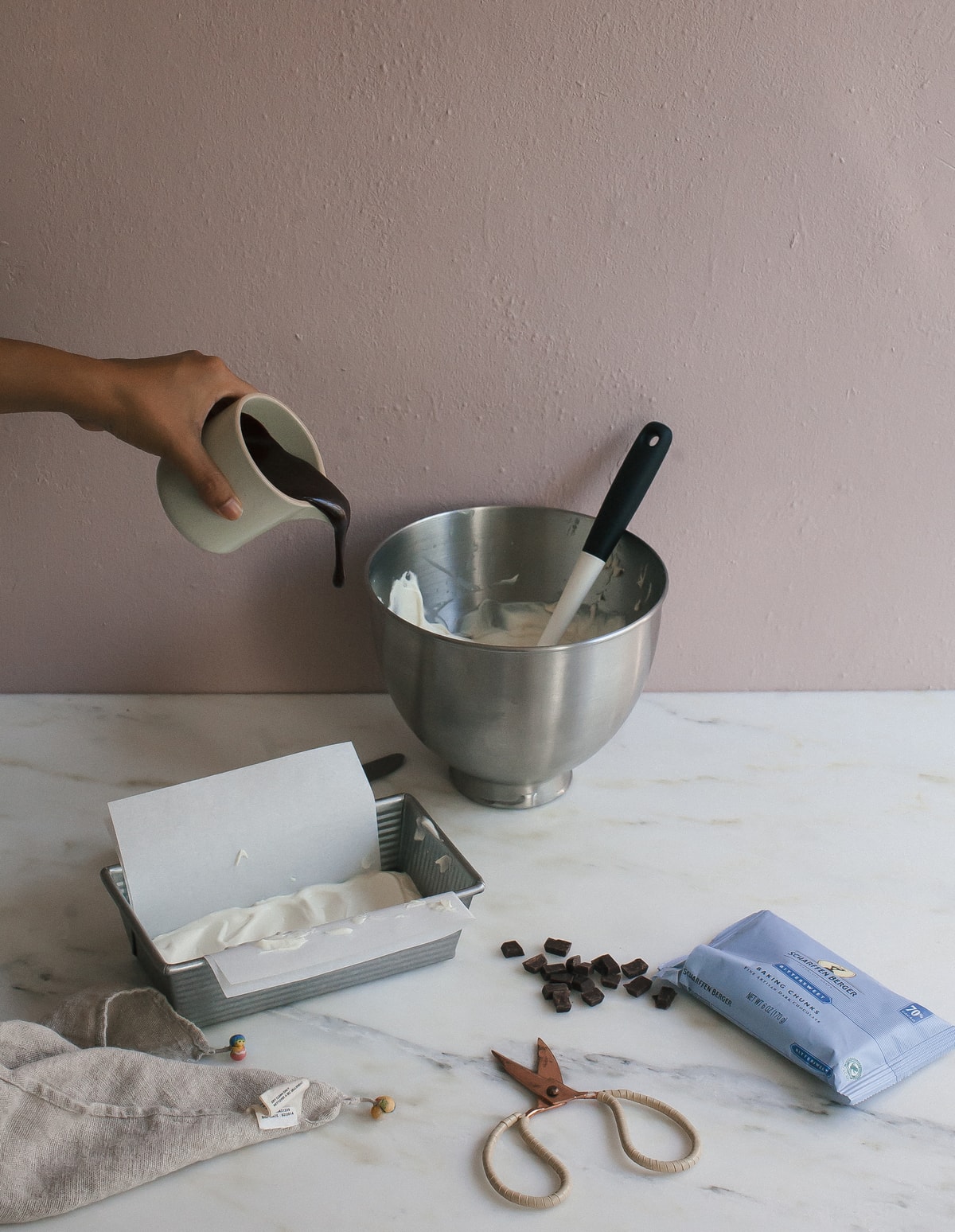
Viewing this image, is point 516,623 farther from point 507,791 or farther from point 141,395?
point 141,395

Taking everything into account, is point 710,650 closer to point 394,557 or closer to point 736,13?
point 394,557

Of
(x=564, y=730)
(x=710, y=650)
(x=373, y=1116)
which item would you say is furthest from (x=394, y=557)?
(x=373, y=1116)

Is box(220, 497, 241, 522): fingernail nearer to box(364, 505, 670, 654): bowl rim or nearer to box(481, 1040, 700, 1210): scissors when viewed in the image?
box(364, 505, 670, 654): bowl rim

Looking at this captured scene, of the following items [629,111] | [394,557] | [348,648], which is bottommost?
[348,648]

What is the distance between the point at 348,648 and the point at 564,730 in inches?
13.2

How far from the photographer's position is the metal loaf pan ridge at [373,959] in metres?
0.75

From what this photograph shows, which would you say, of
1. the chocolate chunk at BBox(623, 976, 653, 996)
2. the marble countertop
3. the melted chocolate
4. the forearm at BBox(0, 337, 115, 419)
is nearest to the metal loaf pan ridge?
the marble countertop

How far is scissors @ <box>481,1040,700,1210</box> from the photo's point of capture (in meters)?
0.67

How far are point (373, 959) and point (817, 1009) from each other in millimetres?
319

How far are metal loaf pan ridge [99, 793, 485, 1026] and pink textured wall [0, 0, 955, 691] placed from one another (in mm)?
299

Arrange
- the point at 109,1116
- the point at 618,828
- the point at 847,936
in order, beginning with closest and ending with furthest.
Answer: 1. the point at 109,1116
2. the point at 847,936
3. the point at 618,828

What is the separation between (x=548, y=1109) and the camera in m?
0.73

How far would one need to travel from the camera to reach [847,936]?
2.91ft

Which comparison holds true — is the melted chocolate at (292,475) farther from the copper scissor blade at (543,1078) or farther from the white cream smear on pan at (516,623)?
the copper scissor blade at (543,1078)
